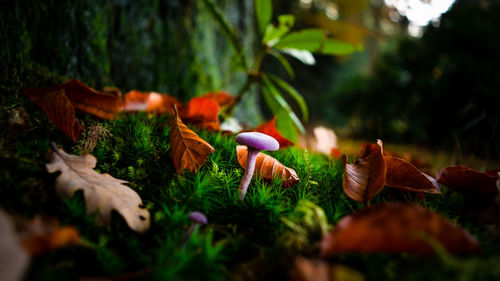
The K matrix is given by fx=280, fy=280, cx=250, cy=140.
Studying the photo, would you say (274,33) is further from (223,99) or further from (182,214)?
(182,214)

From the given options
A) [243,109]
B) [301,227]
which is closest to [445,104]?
[243,109]

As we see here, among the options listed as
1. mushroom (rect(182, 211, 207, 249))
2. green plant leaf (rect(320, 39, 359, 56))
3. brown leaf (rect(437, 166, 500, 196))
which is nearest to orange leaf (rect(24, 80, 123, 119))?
mushroom (rect(182, 211, 207, 249))

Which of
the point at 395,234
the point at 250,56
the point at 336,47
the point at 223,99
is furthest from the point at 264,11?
the point at 395,234

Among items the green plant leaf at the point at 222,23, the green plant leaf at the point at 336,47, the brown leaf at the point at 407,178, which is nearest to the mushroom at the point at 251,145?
the brown leaf at the point at 407,178

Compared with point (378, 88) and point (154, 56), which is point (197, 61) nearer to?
point (154, 56)

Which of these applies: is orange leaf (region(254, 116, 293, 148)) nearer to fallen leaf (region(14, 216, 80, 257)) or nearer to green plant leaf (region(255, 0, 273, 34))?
green plant leaf (region(255, 0, 273, 34))

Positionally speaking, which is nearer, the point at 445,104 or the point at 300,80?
the point at 445,104
